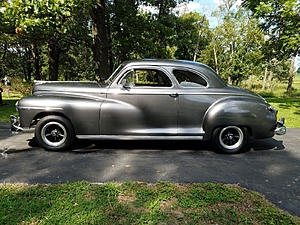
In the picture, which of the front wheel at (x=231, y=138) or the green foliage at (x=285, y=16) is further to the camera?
the green foliage at (x=285, y=16)

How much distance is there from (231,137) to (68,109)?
3310 mm

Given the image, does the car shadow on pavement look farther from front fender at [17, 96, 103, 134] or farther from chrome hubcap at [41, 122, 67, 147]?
front fender at [17, 96, 103, 134]

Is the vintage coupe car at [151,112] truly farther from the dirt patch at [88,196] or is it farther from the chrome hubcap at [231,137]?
the dirt patch at [88,196]

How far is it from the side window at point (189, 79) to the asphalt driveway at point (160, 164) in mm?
1369

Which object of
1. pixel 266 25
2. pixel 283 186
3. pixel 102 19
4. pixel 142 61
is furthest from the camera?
pixel 266 25

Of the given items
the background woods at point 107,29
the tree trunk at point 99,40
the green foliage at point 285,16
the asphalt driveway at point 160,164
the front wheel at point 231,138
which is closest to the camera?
the asphalt driveway at point 160,164

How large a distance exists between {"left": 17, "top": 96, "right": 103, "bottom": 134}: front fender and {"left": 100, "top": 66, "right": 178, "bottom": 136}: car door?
175 millimetres

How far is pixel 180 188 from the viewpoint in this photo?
2.68 meters

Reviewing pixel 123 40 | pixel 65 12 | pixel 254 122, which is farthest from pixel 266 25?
pixel 65 12

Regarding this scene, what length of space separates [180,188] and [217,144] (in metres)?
1.75

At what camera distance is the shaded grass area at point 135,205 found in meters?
2.06

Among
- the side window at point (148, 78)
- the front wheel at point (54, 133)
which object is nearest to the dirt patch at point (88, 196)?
the front wheel at point (54, 133)

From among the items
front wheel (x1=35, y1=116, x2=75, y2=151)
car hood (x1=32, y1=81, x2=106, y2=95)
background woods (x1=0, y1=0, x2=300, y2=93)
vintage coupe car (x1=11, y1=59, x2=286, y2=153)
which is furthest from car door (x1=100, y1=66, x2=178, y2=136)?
background woods (x1=0, y1=0, x2=300, y2=93)

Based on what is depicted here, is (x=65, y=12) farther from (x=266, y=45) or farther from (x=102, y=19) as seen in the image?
(x=266, y=45)
